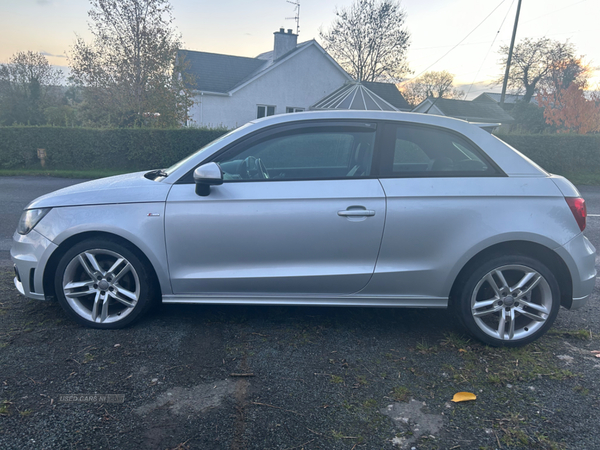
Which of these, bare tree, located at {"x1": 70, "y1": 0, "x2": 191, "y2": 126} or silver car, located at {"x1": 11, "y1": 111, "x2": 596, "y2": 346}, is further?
bare tree, located at {"x1": 70, "y1": 0, "x2": 191, "y2": 126}

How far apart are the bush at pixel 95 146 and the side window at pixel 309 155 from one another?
1274 centimetres

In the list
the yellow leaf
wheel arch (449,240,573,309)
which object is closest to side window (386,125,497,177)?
wheel arch (449,240,573,309)

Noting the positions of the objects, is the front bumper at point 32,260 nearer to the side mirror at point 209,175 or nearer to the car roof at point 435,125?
the car roof at point 435,125

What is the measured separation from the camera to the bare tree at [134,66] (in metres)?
18.8

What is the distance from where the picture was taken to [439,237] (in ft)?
10.4

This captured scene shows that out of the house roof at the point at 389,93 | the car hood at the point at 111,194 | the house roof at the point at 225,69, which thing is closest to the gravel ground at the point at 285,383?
the car hood at the point at 111,194

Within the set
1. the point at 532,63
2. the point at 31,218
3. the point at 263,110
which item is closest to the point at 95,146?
the point at 31,218

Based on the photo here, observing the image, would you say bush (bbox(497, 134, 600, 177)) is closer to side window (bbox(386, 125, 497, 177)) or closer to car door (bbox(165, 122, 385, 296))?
side window (bbox(386, 125, 497, 177))

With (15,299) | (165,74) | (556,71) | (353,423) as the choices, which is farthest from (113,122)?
(556,71)

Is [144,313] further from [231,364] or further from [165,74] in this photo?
[165,74]

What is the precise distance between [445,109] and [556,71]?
1671cm

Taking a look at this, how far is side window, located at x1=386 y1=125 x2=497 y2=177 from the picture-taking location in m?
3.30

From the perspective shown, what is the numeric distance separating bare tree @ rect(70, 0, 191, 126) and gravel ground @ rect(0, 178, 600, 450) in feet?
55.0

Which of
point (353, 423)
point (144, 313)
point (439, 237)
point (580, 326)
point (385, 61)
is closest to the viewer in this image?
point (353, 423)
